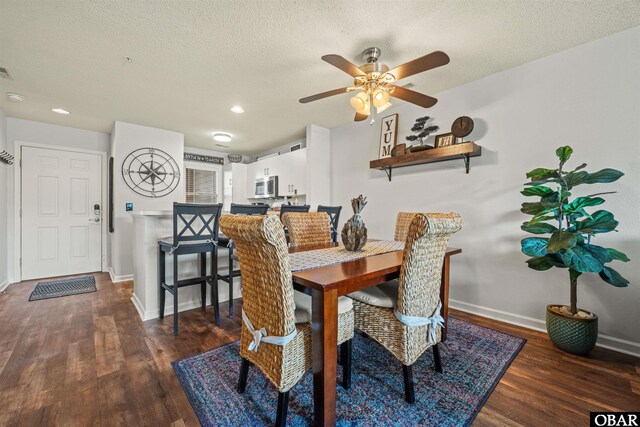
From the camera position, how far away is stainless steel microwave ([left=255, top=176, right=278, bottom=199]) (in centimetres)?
494

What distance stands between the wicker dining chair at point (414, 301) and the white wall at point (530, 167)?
1.43 m

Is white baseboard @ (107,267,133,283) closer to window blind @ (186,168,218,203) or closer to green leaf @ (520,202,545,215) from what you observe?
window blind @ (186,168,218,203)

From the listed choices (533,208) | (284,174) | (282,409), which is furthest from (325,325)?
(284,174)

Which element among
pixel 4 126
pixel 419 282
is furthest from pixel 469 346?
pixel 4 126

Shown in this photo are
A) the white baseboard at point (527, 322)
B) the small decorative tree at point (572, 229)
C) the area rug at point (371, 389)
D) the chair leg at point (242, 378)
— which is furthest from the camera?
the white baseboard at point (527, 322)

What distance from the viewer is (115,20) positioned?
6.13ft

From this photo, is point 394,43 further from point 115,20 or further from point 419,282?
point 115,20

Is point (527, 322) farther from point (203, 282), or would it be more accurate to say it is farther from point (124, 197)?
point (124, 197)

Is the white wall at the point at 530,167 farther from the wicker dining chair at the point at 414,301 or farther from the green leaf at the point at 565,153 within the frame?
the wicker dining chair at the point at 414,301

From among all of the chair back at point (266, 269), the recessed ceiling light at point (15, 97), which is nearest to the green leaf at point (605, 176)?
the chair back at point (266, 269)

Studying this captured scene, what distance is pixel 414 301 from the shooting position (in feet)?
4.64

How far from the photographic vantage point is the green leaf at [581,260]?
1710mm

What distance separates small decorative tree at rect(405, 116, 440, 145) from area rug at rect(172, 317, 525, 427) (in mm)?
2161

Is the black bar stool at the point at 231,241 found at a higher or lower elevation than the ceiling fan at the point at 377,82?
lower
